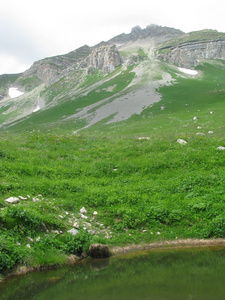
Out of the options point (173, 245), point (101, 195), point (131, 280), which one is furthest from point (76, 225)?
point (131, 280)

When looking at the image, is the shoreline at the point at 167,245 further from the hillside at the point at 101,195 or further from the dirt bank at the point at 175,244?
the hillside at the point at 101,195

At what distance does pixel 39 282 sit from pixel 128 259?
4155mm

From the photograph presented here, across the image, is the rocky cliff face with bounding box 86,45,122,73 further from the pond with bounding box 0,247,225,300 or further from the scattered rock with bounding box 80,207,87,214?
the pond with bounding box 0,247,225,300

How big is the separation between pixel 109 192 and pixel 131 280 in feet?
28.5

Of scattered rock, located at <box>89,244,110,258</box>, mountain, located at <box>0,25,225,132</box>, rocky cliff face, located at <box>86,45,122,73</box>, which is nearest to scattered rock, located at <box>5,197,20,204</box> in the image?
scattered rock, located at <box>89,244,110,258</box>

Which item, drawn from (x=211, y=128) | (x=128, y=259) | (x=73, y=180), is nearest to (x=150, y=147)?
(x=73, y=180)

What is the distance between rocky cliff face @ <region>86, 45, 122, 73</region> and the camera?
179000 millimetres

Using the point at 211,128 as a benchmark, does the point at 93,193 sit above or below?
above

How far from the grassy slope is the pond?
4.14ft

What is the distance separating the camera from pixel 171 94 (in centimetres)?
9200

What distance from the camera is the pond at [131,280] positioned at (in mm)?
7840

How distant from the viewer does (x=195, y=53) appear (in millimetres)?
192625

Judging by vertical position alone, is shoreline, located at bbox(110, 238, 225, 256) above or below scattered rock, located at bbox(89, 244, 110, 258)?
below

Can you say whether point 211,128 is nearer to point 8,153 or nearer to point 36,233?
point 8,153
